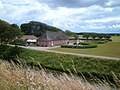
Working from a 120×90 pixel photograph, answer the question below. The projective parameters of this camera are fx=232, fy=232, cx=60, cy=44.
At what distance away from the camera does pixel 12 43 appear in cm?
5884

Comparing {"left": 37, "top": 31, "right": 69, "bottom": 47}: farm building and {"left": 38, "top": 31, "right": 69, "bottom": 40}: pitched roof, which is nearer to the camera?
{"left": 37, "top": 31, "right": 69, "bottom": 47}: farm building

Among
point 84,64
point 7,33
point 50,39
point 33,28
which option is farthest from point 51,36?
point 84,64

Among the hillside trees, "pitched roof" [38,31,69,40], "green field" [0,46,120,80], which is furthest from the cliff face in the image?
"green field" [0,46,120,80]

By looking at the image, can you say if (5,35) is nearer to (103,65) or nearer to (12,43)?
(12,43)

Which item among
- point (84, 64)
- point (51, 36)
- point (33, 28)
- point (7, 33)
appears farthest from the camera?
point (33, 28)

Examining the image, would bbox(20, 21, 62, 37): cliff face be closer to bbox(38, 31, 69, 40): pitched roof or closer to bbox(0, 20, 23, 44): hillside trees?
bbox(38, 31, 69, 40): pitched roof

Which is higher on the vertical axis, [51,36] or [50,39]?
[51,36]

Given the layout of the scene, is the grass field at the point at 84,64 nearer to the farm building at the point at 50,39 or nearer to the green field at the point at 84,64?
the green field at the point at 84,64

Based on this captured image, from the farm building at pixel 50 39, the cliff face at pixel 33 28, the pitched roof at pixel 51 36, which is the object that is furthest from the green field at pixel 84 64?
the cliff face at pixel 33 28

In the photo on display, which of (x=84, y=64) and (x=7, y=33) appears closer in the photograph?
(x=84, y=64)

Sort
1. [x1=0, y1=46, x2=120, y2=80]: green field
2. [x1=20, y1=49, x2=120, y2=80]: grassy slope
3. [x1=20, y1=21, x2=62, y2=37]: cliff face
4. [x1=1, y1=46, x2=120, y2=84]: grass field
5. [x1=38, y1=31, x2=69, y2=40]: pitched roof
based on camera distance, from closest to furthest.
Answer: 1. [x1=1, y1=46, x2=120, y2=84]: grass field
2. [x1=0, y1=46, x2=120, y2=80]: green field
3. [x1=20, y1=49, x2=120, y2=80]: grassy slope
4. [x1=38, y1=31, x2=69, y2=40]: pitched roof
5. [x1=20, y1=21, x2=62, y2=37]: cliff face

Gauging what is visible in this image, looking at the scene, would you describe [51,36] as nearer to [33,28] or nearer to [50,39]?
[50,39]

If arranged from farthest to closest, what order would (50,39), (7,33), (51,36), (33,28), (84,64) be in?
(33,28)
(51,36)
(50,39)
(7,33)
(84,64)

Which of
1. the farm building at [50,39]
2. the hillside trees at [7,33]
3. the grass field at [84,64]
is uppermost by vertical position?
the hillside trees at [7,33]
